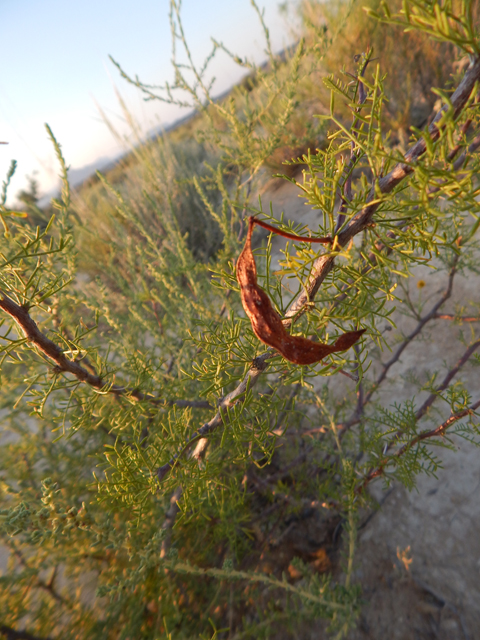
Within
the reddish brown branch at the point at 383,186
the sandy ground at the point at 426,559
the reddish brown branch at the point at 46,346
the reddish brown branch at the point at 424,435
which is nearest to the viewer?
the reddish brown branch at the point at 383,186

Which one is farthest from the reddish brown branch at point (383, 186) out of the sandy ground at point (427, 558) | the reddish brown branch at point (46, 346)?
the sandy ground at point (427, 558)

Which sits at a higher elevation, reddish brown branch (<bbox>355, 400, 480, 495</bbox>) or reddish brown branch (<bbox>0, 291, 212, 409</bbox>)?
reddish brown branch (<bbox>0, 291, 212, 409</bbox>)

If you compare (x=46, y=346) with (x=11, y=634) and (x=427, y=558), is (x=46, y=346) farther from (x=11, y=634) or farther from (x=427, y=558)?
(x=427, y=558)

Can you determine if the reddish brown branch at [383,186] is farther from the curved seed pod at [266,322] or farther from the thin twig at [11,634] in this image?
the thin twig at [11,634]

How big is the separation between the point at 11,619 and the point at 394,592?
0.86m

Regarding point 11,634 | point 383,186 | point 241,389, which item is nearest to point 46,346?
point 241,389

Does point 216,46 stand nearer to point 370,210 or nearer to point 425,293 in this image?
point 370,210

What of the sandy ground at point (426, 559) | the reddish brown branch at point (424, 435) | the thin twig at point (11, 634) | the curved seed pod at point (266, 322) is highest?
the curved seed pod at point (266, 322)

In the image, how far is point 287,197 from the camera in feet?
11.4

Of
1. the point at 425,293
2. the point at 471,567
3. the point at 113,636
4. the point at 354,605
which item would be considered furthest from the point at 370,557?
the point at 425,293

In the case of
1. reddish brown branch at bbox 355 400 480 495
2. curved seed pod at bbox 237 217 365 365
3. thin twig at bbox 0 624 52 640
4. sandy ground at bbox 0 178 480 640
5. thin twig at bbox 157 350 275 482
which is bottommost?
sandy ground at bbox 0 178 480 640

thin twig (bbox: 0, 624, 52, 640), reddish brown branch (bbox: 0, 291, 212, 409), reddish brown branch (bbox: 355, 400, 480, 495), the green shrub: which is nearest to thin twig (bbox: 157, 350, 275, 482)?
the green shrub

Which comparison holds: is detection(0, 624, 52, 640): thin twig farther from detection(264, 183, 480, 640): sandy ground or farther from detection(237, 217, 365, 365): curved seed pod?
detection(237, 217, 365, 365): curved seed pod

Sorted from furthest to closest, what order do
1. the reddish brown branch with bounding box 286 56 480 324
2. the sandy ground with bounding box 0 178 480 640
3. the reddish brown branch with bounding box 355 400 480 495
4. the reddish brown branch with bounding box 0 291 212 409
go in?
the sandy ground with bounding box 0 178 480 640, the reddish brown branch with bounding box 355 400 480 495, the reddish brown branch with bounding box 0 291 212 409, the reddish brown branch with bounding box 286 56 480 324
